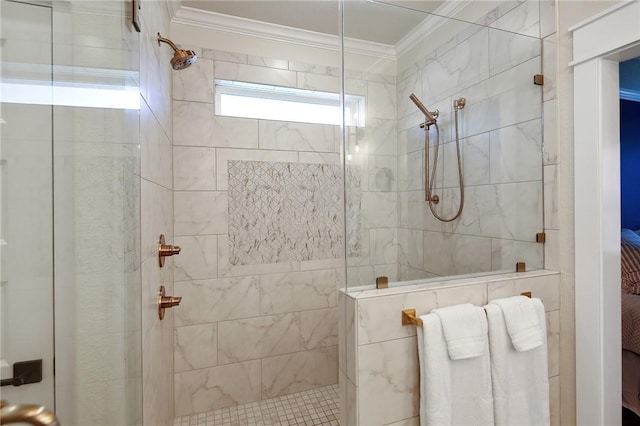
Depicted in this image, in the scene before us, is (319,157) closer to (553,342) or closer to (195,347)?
(195,347)

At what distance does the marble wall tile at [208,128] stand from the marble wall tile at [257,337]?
50.0 inches

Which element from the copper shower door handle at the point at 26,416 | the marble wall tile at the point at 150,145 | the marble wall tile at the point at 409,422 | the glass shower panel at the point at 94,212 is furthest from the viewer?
the marble wall tile at the point at 409,422

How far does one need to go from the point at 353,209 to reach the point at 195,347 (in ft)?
5.05

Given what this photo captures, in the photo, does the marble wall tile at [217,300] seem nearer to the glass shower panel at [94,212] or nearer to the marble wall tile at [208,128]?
the marble wall tile at [208,128]

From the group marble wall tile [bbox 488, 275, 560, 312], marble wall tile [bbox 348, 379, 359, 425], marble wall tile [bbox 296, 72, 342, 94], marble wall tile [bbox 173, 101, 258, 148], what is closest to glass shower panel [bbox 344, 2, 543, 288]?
marble wall tile [bbox 488, 275, 560, 312]

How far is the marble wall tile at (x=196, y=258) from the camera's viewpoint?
2076 mm

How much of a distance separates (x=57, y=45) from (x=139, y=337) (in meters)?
0.81

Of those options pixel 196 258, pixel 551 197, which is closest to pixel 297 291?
pixel 196 258

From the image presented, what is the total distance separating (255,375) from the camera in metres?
2.24

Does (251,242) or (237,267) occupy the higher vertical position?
(251,242)

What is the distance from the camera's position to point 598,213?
Answer: 129cm

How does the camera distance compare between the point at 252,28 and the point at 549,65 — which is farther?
the point at 252,28

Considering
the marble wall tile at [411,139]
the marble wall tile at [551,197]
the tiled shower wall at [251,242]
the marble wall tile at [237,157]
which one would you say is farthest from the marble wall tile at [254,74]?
the marble wall tile at [551,197]

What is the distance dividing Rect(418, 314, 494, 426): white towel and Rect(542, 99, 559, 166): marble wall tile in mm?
883
